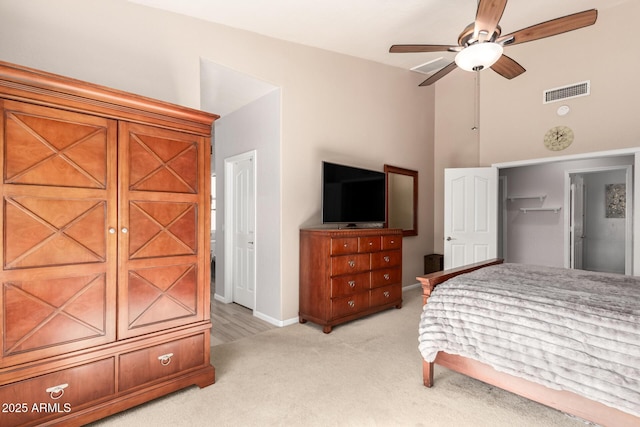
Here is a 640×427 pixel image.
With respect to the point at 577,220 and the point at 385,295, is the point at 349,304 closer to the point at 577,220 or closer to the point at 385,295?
the point at 385,295

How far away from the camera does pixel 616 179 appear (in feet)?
18.6

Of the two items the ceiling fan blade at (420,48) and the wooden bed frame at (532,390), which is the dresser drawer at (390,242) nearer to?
the wooden bed frame at (532,390)

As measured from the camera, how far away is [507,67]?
2.88 m

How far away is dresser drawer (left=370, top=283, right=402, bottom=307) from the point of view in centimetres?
393

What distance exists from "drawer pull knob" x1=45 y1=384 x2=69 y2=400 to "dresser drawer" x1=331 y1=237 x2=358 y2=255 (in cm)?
234

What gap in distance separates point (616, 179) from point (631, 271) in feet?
8.77

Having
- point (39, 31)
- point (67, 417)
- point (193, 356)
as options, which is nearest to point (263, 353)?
point (193, 356)

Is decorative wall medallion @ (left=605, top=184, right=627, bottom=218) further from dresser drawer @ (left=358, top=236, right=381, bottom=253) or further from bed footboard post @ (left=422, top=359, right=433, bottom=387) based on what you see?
bed footboard post @ (left=422, top=359, right=433, bottom=387)

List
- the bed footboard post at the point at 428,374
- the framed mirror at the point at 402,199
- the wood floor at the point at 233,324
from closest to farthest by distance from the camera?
the bed footboard post at the point at 428,374 → the wood floor at the point at 233,324 → the framed mirror at the point at 402,199

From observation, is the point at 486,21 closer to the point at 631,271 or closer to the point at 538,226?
the point at 631,271

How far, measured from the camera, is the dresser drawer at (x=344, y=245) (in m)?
3.46

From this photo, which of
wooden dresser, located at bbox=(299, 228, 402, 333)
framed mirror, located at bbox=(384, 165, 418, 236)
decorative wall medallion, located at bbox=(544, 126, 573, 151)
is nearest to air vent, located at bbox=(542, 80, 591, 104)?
decorative wall medallion, located at bbox=(544, 126, 573, 151)

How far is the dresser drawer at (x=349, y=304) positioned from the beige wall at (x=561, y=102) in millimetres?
2979

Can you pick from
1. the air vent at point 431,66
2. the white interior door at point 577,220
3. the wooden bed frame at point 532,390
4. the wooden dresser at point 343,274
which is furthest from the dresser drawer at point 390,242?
the white interior door at point 577,220
